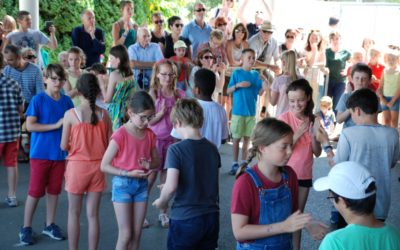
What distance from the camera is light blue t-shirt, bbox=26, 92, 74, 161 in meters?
5.49

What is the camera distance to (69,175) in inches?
194

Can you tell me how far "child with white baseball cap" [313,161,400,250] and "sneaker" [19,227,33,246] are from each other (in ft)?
12.3

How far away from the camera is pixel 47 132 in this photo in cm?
554

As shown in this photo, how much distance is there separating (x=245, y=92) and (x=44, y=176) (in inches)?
145

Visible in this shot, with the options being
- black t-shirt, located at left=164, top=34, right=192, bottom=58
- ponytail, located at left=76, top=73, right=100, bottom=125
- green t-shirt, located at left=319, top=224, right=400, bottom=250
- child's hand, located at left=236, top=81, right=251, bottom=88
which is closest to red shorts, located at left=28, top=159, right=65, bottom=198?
ponytail, located at left=76, top=73, right=100, bottom=125

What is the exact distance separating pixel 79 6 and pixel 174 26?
4.85 metres

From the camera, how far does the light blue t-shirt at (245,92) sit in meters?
8.51

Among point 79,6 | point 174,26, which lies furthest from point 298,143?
point 79,6

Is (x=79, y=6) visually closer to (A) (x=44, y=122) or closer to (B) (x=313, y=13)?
(B) (x=313, y=13)

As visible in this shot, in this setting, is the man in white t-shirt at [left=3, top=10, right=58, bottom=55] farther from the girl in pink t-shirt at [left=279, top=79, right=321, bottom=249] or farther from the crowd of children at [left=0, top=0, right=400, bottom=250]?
the girl in pink t-shirt at [left=279, top=79, right=321, bottom=249]

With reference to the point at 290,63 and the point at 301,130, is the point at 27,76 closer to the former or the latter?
the point at 290,63

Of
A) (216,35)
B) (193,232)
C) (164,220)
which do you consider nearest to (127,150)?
(193,232)

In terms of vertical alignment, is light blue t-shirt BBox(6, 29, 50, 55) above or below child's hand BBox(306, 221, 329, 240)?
above

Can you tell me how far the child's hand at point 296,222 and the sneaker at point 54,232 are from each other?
132 inches
